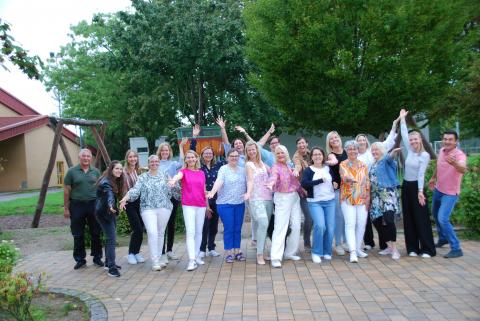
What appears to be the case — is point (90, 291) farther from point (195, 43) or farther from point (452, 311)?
point (195, 43)

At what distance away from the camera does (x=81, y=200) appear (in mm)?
7035

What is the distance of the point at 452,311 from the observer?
474 centimetres

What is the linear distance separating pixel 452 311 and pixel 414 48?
8.39m

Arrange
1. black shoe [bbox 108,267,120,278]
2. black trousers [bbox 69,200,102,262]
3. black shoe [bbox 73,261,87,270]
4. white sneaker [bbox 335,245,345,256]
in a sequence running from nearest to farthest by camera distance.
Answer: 1. black shoe [bbox 108,267,120,278]
2. black trousers [bbox 69,200,102,262]
3. black shoe [bbox 73,261,87,270]
4. white sneaker [bbox 335,245,345,256]

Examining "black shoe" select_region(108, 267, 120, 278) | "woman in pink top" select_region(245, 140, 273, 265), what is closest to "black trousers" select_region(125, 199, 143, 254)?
"black shoe" select_region(108, 267, 120, 278)

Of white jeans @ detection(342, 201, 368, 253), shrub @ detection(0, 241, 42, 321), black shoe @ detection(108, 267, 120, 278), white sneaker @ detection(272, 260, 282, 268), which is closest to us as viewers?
shrub @ detection(0, 241, 42, 321)

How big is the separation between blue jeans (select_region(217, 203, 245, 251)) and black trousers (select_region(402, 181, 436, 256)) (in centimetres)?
237

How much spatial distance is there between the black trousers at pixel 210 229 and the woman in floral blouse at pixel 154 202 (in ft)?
2.19

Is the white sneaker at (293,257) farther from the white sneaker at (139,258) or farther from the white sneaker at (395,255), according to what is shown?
the white sneaker at (139,258)

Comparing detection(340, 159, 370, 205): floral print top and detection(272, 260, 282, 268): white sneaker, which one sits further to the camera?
detection(340, 159, 370, 205): floral print top

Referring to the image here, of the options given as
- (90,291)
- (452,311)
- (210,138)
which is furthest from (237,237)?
(210,138)

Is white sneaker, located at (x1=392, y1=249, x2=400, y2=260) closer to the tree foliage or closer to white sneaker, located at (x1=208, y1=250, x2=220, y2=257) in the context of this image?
white sneaker, located at (x1=208, y1=250, x2=220, y2=257)

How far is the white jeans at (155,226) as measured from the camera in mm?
6852

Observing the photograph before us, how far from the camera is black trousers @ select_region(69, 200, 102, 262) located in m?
7.06
